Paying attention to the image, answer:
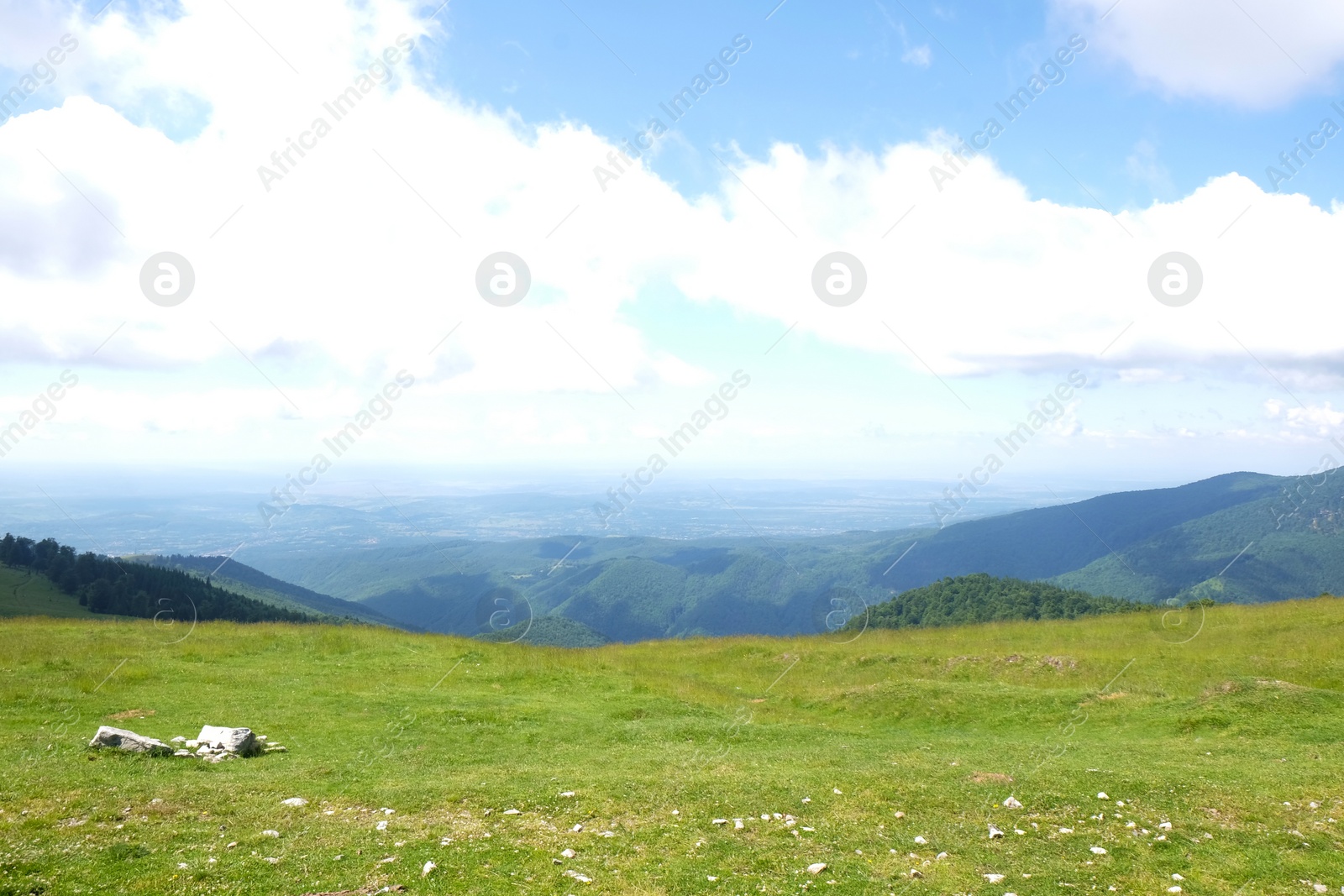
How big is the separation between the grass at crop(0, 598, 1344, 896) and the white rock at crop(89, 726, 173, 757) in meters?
0.39

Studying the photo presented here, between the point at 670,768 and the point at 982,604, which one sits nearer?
the point at 670,768

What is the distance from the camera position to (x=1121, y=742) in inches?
806

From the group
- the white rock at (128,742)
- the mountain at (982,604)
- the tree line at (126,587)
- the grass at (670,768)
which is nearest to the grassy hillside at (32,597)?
the tree line at (126,587)

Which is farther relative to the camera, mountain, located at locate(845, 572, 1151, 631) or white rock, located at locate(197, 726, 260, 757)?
mountain, located at locate(845, 572, 1151, 631)

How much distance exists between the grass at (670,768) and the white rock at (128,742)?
1.29 ft

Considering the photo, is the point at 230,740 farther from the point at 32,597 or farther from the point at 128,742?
the point at 32,597

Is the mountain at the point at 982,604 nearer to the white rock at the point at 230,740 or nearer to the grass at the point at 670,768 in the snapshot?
the grass at the point at 670,768

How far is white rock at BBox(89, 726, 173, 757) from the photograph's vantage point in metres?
16.3

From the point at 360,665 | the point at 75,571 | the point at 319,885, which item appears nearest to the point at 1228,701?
the point at 319,885

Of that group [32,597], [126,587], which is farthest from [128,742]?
[126,587]

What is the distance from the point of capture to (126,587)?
87.9m

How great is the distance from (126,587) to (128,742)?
9044 cm

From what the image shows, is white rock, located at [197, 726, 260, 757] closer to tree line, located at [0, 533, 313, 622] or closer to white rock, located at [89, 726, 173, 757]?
white rock, located at [89, 726, 173, 757]

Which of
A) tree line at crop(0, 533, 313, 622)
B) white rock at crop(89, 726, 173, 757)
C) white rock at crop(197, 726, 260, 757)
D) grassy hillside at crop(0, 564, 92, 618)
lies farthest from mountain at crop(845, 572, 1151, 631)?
grassy hillside at crop(0, 564, 92, 618)
